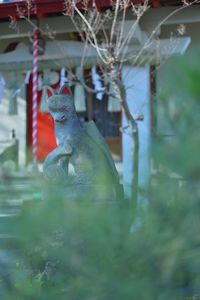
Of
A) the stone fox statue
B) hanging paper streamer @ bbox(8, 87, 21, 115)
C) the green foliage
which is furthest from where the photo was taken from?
hanging paper streamer @ bbox(8, 87, 21, 115)

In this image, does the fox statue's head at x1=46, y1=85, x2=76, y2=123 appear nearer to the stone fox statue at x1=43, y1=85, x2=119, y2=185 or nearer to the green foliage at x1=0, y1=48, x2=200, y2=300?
the stone fox statue at x1=43, y1=85, x2=119, y2=185

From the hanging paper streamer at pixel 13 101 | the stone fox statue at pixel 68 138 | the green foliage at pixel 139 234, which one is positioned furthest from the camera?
the hanging paper streamer at pixel 13 101

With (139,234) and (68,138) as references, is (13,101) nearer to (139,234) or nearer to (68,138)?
(68,138)

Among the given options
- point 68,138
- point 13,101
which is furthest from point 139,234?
point 13,101

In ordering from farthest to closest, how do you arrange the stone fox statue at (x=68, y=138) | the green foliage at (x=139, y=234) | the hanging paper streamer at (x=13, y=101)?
the hanging paper streamer at (x=13, y=101), the stone fox statue at (x=68, y=138), the green foliage at (x=139, y=234)

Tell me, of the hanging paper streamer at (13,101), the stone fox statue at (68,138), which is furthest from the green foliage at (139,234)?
the hanging paper streamer at (13,101)

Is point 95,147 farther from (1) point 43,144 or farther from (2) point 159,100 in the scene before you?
(1) point 43,144

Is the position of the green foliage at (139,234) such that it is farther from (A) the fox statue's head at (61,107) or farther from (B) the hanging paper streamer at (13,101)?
(B) the hanging paper streamer at (13,101)

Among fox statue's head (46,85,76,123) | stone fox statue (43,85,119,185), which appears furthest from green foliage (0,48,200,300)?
fox statue's head (46,85,76,123)

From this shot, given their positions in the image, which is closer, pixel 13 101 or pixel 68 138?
pixel 68 138

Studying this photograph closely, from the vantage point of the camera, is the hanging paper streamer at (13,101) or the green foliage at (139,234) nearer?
the green foliage at (139,234)

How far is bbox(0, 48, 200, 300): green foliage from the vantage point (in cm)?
147

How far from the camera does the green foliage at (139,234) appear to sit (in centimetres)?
147

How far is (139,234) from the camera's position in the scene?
5.08 ft
